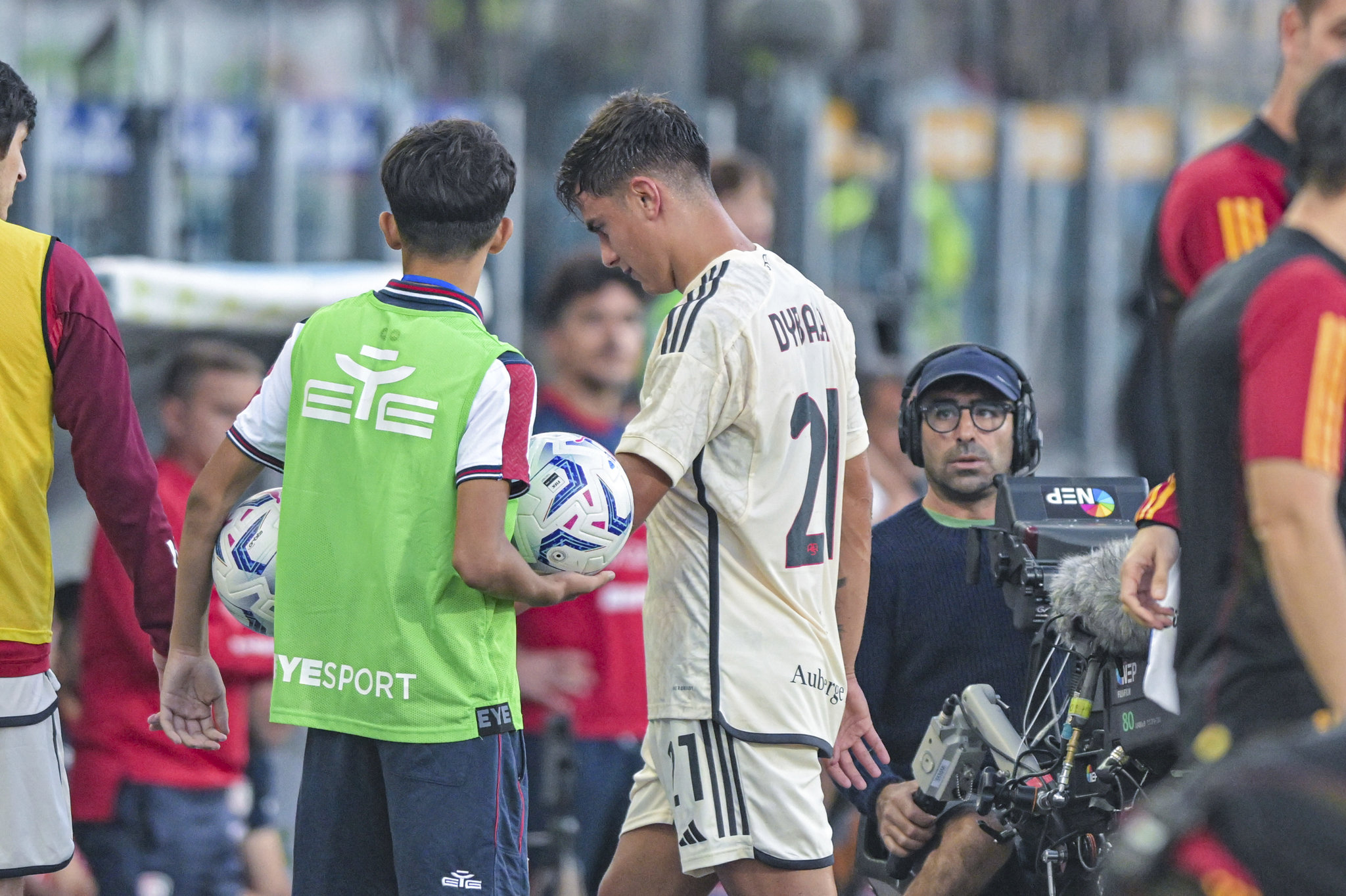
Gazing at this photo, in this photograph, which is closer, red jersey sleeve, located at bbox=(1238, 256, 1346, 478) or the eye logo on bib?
red jersey sleeve, located at bbox=(1238, 256, 1346, 478)

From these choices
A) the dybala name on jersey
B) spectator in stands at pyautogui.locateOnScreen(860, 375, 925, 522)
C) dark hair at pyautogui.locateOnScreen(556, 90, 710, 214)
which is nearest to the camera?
the dybala name on jersey

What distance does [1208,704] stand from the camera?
3201 millimetres

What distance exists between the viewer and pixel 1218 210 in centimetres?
359

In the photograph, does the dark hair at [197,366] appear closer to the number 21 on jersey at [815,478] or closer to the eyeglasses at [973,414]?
the eyeglasses at [973,414]

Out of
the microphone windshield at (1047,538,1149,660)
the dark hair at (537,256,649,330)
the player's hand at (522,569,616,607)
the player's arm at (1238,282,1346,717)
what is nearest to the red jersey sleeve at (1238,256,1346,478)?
the player's arm at (1238,282,1346,717)

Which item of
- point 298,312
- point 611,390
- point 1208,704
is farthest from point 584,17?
point 1208,704

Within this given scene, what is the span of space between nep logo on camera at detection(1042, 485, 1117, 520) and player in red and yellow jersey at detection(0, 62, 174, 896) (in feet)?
7.56

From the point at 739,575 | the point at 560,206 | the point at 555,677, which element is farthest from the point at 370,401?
the point at 560,206

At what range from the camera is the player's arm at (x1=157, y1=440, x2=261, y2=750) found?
164 inches

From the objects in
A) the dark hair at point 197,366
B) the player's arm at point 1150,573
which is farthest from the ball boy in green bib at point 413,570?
the dark hair at point 197,366

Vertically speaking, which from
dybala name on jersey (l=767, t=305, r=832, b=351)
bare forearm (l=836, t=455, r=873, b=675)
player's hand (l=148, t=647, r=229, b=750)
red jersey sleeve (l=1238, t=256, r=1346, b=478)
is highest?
red jersey sleeve (l=1238, t=256, r=1346, b=478)

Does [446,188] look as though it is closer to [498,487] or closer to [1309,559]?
[498,487]

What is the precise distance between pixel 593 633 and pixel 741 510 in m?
2.48

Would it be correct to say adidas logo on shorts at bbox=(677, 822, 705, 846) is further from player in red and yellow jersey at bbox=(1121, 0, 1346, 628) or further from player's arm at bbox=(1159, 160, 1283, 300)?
player's arm at bbox=(1159, 160, 1283, 300)
